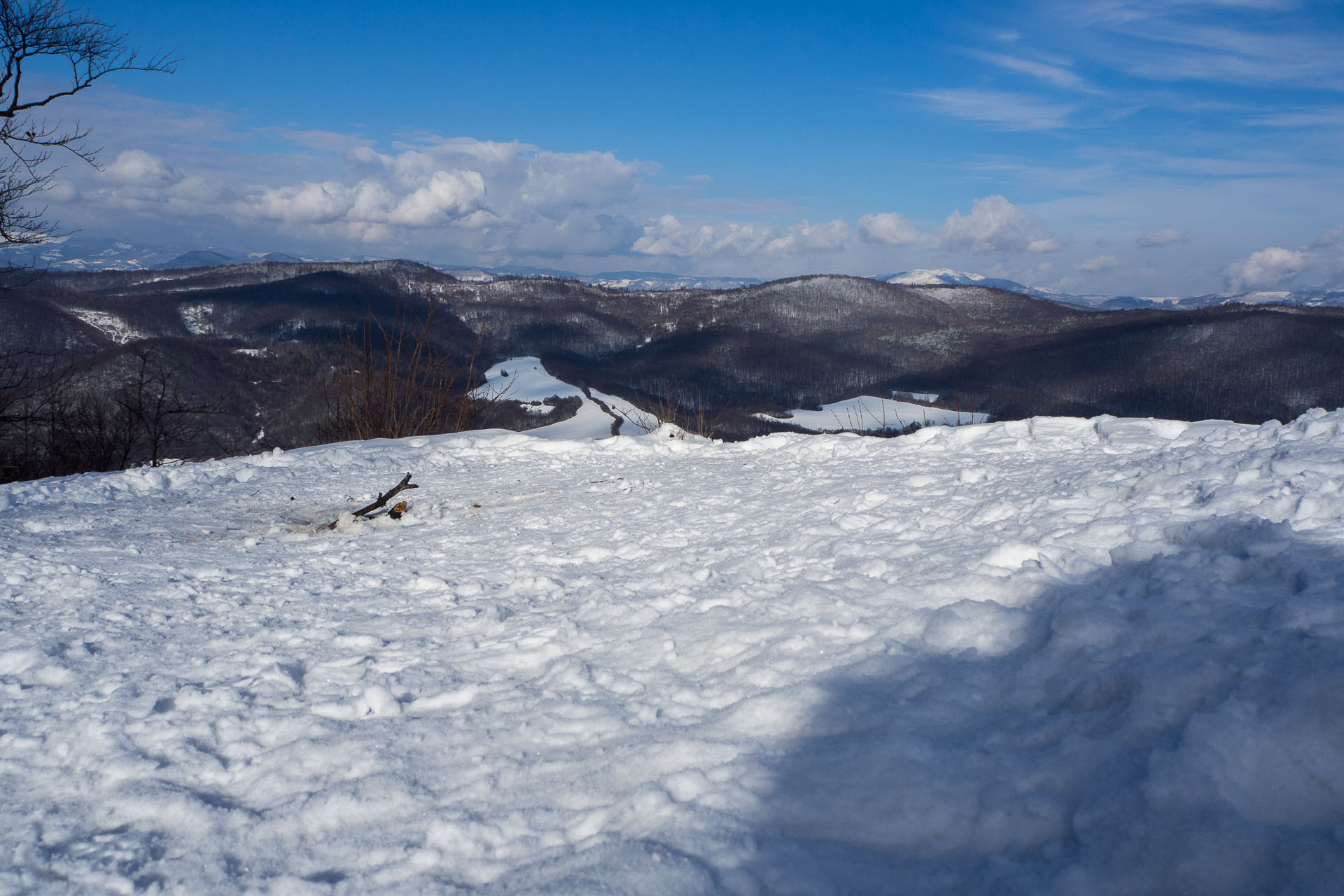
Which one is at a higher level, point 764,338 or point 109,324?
point 764,338

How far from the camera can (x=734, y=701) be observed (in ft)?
7.30

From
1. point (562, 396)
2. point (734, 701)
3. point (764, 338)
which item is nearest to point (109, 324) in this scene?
point (562, 396)

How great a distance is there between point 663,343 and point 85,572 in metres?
144

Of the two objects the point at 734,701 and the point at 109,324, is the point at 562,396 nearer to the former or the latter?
the point at 734,701

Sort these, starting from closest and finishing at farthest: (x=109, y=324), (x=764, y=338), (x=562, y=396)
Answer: (x=562, y=396) < (x=109, y=324) < (x=764, y=338)

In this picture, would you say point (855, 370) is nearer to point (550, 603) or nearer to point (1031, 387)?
point (1031, 387)

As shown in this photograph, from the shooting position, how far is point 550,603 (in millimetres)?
3301

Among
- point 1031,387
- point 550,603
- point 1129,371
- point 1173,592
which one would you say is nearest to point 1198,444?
point 1173,592

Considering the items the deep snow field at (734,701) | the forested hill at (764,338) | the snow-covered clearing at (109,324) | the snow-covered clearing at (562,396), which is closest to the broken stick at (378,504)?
the deep snow field at (734,701)

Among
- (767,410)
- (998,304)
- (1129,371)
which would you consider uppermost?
(998,304)

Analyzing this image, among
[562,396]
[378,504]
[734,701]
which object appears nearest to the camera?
[734,701]

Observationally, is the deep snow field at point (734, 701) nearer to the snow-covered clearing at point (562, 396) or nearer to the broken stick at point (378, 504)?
Result: the broken stick at point (378, 504)

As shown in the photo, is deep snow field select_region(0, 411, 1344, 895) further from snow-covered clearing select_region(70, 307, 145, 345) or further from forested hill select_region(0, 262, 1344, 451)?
snow-covered clearing select_region(70, 307, 145, 345)

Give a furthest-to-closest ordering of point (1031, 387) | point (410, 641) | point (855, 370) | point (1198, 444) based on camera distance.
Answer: point (855, 370) → point (1031, 387) → point (1198, 444) → point (410, 641)
